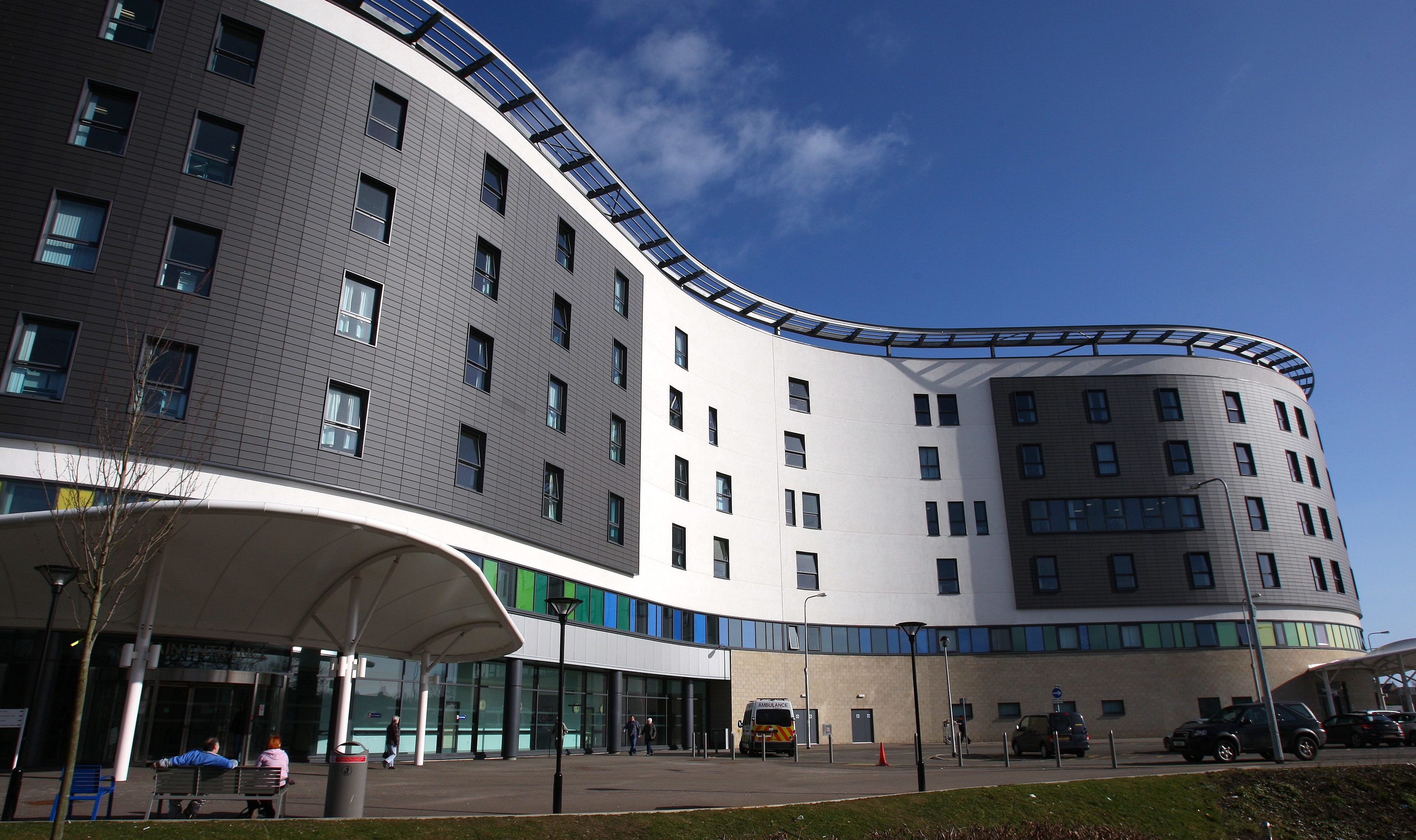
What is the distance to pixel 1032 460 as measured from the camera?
5662cm

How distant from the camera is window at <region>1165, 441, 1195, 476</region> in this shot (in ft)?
183

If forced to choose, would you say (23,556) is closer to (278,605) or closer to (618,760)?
(278,605)

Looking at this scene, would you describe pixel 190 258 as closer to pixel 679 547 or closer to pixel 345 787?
pixel 345 787

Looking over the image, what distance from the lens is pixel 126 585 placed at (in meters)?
15.5

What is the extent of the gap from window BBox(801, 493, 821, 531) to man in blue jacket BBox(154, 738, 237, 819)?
134 feet

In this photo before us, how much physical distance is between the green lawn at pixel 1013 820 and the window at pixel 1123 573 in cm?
2926

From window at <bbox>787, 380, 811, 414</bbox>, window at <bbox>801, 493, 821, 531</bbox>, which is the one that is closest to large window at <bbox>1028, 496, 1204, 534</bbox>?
window at <bbox>801, 493, 821, 531</bbox>

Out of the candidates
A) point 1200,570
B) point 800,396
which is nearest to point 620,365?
point 800,396

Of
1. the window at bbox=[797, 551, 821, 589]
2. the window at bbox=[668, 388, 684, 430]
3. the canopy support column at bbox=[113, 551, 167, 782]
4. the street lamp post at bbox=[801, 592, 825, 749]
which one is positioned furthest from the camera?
the window at bbox=[797, 551, 821, 589]

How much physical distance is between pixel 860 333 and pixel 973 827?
1662 inches

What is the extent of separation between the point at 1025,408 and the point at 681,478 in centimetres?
2538

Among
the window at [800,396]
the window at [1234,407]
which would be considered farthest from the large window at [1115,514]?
the window at [800,396]

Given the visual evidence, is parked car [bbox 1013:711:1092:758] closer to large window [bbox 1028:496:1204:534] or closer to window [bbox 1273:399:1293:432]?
large window [bbox 1028:496:1204:534]

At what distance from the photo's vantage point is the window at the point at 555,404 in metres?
35.7
